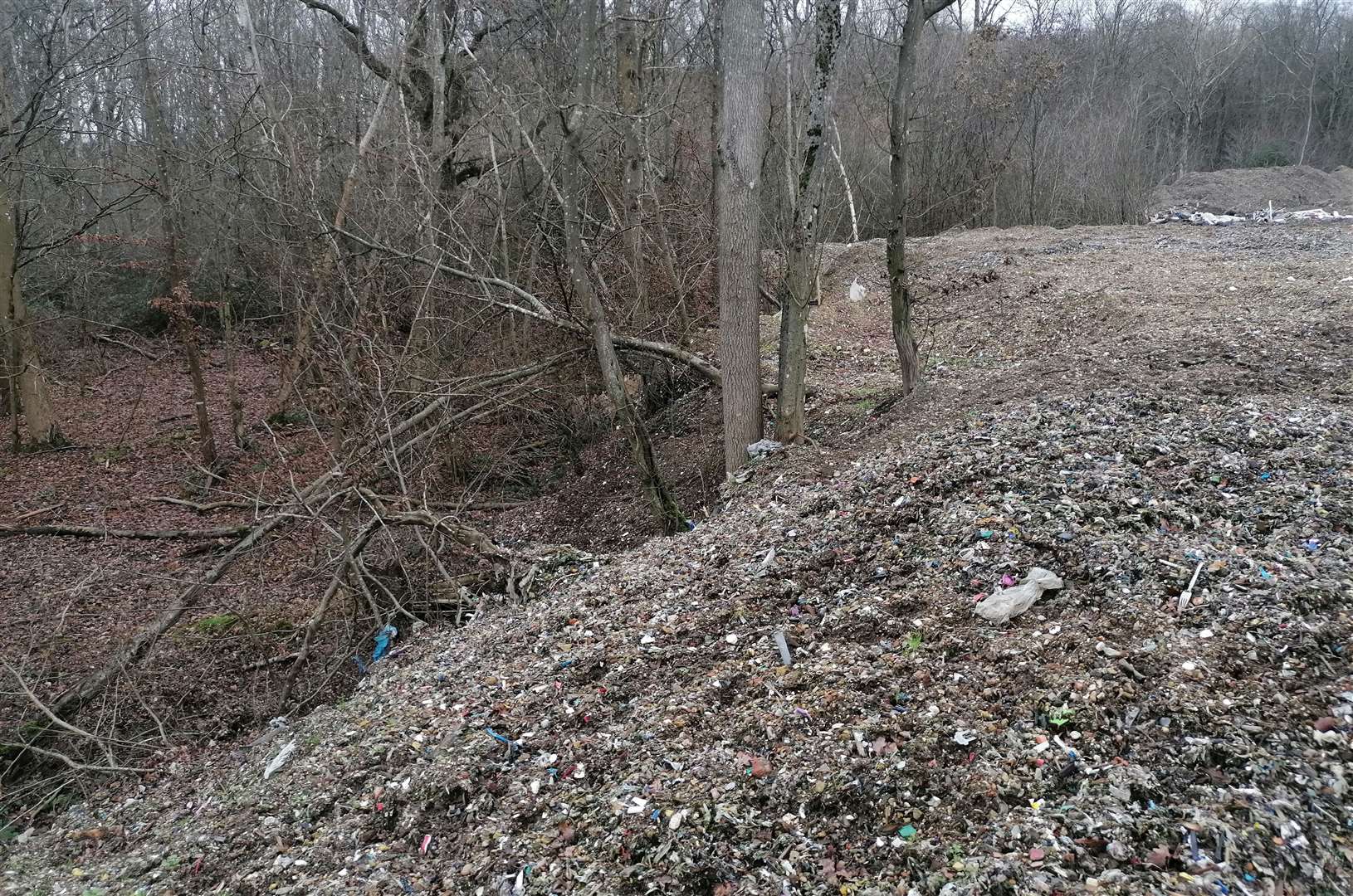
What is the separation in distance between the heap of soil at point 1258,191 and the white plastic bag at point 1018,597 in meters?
21.2

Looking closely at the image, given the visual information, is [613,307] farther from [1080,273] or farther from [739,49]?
[1080,273]

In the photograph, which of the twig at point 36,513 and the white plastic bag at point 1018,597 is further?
the twig at point 36,513

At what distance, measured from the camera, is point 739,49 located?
6.14 metres

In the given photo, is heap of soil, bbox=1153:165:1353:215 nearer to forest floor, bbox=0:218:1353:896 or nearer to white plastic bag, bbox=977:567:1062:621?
forest floor, bbox=0:218:1353:896

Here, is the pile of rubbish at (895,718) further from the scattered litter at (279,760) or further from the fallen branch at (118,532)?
the fallen branch at (118,532)

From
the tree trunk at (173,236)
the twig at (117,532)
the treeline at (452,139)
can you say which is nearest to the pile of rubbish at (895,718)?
the treeline at (452,139)

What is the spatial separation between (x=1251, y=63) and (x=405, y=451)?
39.5 m

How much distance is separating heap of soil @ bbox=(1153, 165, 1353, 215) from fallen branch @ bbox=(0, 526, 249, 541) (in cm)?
2165

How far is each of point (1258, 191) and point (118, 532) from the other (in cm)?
2734

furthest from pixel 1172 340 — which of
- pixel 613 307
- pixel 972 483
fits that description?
pixel 613 307

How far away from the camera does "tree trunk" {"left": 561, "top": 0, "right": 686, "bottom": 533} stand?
19.6ft

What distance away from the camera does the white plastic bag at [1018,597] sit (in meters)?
3.50

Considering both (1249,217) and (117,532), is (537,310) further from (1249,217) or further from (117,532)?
(1249,217)

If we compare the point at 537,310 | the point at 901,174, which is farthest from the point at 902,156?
the point at 537,310
